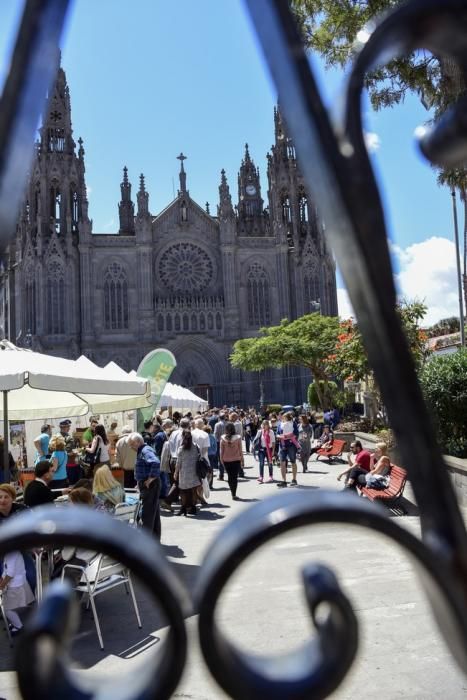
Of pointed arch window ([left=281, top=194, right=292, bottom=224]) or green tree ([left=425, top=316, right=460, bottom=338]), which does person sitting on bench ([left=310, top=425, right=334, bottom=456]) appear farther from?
pointed arch window ([left=281, top=194, right=292, bottom=224])

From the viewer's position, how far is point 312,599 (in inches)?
31.7

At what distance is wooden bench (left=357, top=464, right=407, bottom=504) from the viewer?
7855 mm

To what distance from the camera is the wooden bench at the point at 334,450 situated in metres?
15.7

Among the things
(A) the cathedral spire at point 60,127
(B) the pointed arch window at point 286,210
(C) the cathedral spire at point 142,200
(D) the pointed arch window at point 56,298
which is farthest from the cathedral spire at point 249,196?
(D) the pointed arch window at point 56,298

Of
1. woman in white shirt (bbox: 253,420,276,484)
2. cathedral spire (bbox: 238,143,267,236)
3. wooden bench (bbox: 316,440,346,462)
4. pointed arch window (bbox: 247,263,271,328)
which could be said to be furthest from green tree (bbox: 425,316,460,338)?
woman in white shirt (bbox: 253,420,276,484)

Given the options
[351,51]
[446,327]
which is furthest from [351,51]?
[446,327]

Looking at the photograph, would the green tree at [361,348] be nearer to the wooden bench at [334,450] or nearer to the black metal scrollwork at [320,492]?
the wooden bench at [334,450]

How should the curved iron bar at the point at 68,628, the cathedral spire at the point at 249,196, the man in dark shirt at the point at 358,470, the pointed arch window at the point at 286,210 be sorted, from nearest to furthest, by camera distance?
the curved iron bar at the point at 68,628 → the man in dark shirt at the point at 358,470 → the pointed arch window at the point at 286,210 → the cathedral spire at the point at 249,196

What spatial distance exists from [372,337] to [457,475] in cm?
816

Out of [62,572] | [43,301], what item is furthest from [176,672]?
[43,301]

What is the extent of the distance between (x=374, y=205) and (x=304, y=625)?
410cm

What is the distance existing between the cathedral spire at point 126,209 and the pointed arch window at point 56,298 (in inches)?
441

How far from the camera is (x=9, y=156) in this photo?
84 cm

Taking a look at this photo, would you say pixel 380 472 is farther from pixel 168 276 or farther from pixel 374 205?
pixel 168 276
